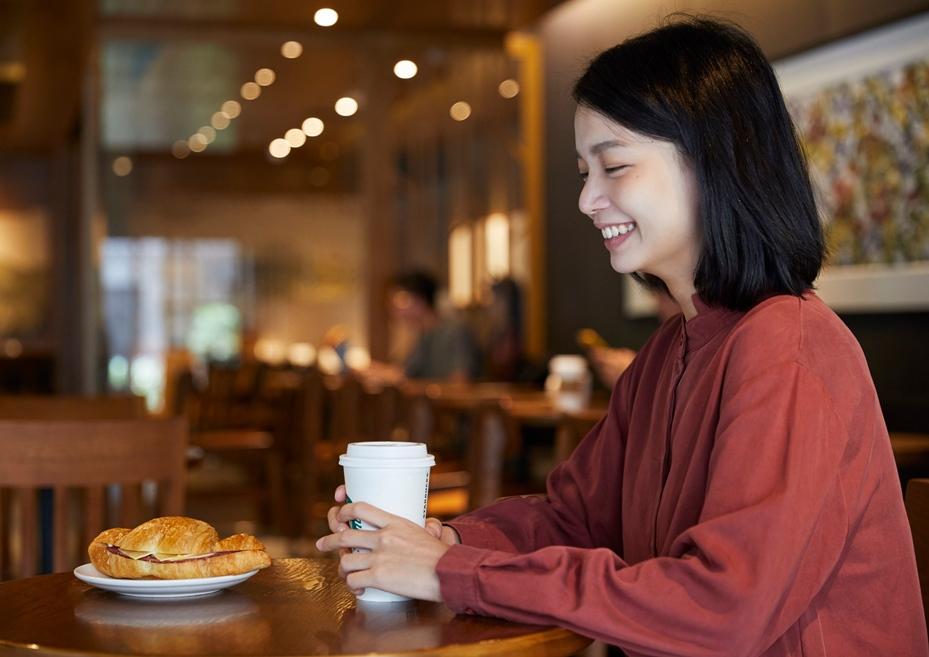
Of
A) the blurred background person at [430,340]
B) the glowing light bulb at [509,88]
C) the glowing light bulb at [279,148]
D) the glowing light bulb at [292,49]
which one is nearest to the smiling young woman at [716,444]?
the blurred background person at [430,340]

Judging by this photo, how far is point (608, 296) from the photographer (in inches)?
252

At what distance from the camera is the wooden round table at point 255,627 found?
3.76 ft

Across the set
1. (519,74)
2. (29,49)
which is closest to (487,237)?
(519,74)

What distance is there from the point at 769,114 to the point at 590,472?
538 mm

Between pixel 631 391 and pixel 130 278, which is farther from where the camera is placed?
pixel 130 278

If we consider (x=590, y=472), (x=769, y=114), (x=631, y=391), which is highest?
(x=769, y=114)

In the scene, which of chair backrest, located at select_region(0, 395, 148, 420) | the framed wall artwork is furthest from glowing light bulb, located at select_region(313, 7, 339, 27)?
chair backrest, located at select_region(0, 395, 148, 420)

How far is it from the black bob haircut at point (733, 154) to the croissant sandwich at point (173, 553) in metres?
0.62

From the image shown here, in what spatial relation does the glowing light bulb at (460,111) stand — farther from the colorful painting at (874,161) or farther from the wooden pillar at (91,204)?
the colorful painting at (874,161)

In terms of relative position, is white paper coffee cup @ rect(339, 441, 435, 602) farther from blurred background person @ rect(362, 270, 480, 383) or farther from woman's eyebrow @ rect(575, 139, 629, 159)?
blurred background person @ rect(362, 270, 480, 383)

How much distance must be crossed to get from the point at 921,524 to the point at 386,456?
0.82m

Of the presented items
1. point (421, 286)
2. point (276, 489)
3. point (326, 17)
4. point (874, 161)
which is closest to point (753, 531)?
point (874, 161)

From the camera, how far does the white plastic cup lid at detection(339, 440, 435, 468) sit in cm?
133

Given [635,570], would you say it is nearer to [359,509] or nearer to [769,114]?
[359,509]
